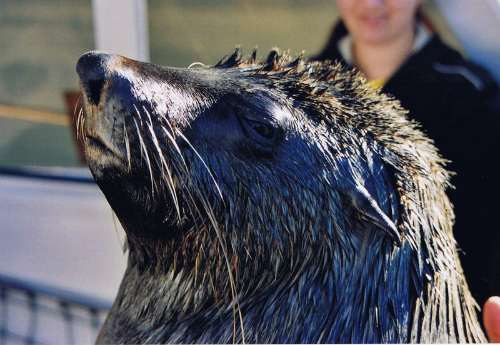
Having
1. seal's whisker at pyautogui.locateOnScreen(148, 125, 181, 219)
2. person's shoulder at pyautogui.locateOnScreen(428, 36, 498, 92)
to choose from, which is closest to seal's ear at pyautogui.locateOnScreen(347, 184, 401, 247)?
seal's whisker at pyautogui.locateOnScreen(148, 125, 181, 219)

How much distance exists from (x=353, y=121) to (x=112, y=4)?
1.07 m

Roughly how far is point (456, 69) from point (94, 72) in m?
1.07

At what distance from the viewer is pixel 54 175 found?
2154 millimetres

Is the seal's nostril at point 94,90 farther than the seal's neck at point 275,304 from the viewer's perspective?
No

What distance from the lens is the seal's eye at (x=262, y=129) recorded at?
107 cm

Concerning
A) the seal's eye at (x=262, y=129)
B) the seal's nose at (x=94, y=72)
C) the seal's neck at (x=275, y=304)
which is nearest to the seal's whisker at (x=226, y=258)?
the seal's neck at (x=275, y=304)

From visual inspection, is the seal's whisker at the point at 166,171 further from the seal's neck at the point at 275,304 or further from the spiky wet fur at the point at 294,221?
the seal's neck at the point at 275,304

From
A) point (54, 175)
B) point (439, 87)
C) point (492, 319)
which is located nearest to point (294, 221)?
point (492, 319)

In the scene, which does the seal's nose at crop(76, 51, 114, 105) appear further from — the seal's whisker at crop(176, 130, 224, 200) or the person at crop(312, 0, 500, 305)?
the person at crop(312, 0, 500, 305)

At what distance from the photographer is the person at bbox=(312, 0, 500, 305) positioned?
147 cm

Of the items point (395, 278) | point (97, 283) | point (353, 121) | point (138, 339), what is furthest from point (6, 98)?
point (395, 278)

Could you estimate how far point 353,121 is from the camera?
1140 mm

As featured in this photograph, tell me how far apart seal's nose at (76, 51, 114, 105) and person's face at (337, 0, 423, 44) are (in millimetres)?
848

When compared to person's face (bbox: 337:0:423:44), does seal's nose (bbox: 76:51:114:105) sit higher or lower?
lower
